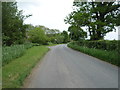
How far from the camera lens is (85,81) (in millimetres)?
5000

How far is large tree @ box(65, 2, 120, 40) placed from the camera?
60.5 ft

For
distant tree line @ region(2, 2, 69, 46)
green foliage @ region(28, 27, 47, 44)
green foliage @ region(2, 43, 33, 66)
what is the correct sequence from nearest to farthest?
green foliage @ region(2, 43, 33, 66), distant tree line @ region(2, 2, 69, 46), green foliage @ region(28, 27, 47, 44)

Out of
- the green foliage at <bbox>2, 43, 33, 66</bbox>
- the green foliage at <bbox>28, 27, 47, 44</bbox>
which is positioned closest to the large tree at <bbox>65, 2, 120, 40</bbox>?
the green foliage at <bbox>2, 43, 33, 66</bbox>

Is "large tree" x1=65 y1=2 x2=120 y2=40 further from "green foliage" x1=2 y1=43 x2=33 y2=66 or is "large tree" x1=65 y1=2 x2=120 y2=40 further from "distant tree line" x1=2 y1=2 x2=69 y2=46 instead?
"green foliage" x1=2 y1=43 x2=33 y2=66

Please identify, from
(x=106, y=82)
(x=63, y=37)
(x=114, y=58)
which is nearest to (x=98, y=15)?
(x=114, y=58)

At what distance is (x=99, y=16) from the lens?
808 inches

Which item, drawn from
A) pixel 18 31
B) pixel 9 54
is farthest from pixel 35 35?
pixel 9 54

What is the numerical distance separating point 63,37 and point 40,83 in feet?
234

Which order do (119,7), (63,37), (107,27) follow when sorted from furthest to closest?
1. (63,37)
2. (107,27)
3. (119,7)

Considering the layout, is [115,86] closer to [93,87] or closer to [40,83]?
[93,87]

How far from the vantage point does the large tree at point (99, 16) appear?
18.5m

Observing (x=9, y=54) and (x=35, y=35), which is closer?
(x=9, y=54)

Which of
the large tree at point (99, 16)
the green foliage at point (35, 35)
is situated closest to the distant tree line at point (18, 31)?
the green foliage at point (35, 35)

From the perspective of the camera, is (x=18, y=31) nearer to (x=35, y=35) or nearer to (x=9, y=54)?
(x=9, y=54)
